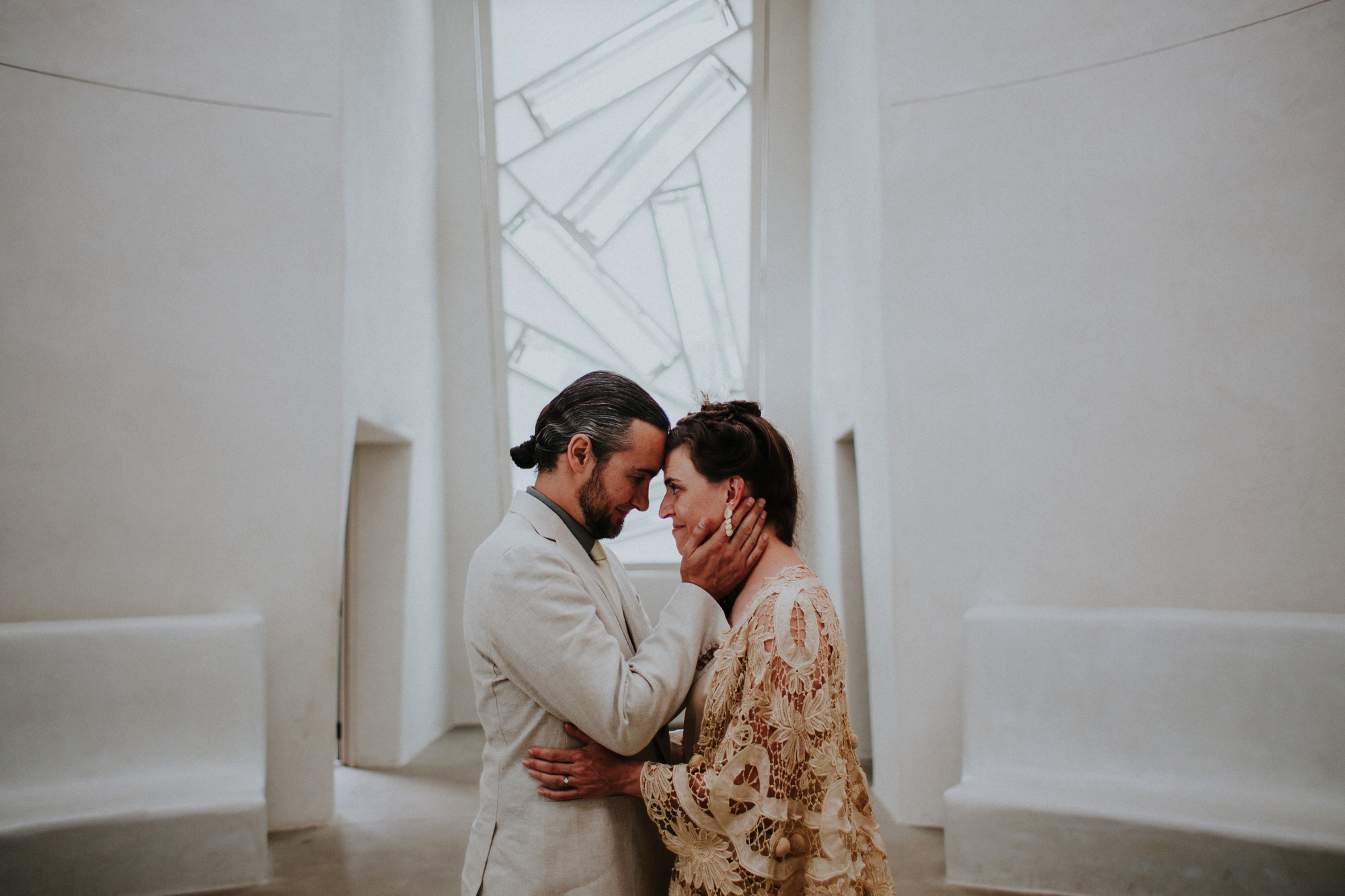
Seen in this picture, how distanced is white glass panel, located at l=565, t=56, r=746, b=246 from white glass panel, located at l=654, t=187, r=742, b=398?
25cm

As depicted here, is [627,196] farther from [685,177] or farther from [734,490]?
[734,490]

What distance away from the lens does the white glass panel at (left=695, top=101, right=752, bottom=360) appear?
7.30m

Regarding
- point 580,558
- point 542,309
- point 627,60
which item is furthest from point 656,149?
point 580,558

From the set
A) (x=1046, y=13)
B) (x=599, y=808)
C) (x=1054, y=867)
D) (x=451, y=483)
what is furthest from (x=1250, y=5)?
(x=451, y=483)

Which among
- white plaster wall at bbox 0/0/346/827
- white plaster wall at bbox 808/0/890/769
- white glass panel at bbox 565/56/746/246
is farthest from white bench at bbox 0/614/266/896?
white glass panel at bbox 565/56/746/246

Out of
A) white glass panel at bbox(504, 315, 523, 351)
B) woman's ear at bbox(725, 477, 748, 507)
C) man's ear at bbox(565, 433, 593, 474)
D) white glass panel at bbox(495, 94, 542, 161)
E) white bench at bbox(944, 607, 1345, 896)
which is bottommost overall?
white bench at bbox(944, 607, 1345, 896)

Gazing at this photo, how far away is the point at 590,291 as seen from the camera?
746 cm

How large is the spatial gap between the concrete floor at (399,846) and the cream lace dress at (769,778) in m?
2.35

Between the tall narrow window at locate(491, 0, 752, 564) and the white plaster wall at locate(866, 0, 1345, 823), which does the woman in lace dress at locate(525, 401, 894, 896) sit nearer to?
the white plaster wall at locate(866, 0, 1345, 823)

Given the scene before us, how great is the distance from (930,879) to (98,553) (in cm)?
416

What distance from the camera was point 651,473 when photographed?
2021mm

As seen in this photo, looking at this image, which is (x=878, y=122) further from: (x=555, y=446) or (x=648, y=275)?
(x=555, y=446)

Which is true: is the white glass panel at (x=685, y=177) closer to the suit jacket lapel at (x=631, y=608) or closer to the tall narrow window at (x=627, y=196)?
the tall narrow window at (x=627, y=196)

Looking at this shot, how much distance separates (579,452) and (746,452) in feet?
1.20
